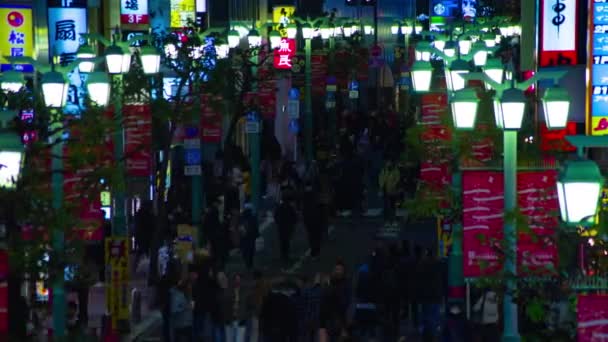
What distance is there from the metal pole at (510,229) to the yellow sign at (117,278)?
8.58 meters

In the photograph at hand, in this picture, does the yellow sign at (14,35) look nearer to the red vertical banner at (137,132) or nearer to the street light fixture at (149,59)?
the red vertical banner at (137,132)

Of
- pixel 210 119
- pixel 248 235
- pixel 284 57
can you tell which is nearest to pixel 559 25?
pixel 248 235

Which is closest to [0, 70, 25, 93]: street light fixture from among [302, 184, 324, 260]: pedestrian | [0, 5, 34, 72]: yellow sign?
[0, 5, 34, 72]: yellow sign

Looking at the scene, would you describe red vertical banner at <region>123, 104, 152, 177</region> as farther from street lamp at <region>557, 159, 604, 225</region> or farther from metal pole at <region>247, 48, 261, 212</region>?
street lamp at <region>557, 159, 604, 225</region>

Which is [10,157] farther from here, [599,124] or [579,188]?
[599,124]

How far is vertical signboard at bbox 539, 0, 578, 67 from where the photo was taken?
24.2m

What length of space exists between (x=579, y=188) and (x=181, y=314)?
10.5m

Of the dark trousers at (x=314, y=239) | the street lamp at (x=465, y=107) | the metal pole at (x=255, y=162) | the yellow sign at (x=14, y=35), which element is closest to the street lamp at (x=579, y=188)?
the street lamp at (x=465, y=107)

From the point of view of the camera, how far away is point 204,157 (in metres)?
47.0

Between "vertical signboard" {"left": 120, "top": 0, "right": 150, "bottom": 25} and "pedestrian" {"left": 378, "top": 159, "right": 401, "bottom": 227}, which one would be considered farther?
"pedestrian" {"left": 378, "top": 159, "right": 401, "bottom": 227}

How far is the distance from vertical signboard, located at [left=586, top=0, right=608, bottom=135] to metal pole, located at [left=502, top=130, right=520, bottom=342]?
14.7 feet

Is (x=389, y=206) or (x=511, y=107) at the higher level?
(x=511, y=107)

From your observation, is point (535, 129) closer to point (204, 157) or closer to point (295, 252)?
point (295, 252)

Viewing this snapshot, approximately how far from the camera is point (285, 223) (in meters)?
34.2
